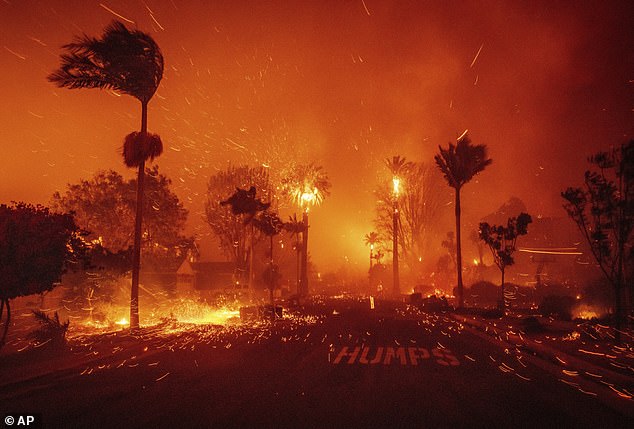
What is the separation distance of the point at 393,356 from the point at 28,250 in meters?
10.6

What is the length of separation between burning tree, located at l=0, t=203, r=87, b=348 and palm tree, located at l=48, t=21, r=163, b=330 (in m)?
6.02

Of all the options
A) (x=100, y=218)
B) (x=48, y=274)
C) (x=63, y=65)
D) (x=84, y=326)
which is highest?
(x=63, y=65)

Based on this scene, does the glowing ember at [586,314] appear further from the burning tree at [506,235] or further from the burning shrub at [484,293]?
the burning shrub at [484,293]

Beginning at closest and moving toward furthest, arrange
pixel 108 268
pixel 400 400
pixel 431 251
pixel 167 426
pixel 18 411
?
1. pixel 167 426
2. pixel 18 411
3. pixel 400 400
4. pixel 108 268
5. pixel 431 251

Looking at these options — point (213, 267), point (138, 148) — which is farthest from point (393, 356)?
point (213, 267)

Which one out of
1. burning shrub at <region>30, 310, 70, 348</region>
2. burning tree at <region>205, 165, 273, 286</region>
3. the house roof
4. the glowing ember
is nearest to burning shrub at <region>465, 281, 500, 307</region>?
the glowing ember

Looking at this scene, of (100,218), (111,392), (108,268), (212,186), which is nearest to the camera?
(111,392)

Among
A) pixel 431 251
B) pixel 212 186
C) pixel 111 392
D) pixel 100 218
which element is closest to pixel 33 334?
pixel 111 392

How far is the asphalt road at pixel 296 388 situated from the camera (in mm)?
7734

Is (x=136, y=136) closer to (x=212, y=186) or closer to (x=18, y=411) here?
(x=18, y=411)

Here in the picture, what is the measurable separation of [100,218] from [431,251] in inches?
2032

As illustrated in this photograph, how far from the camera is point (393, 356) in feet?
48.1

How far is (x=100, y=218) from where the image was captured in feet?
163
